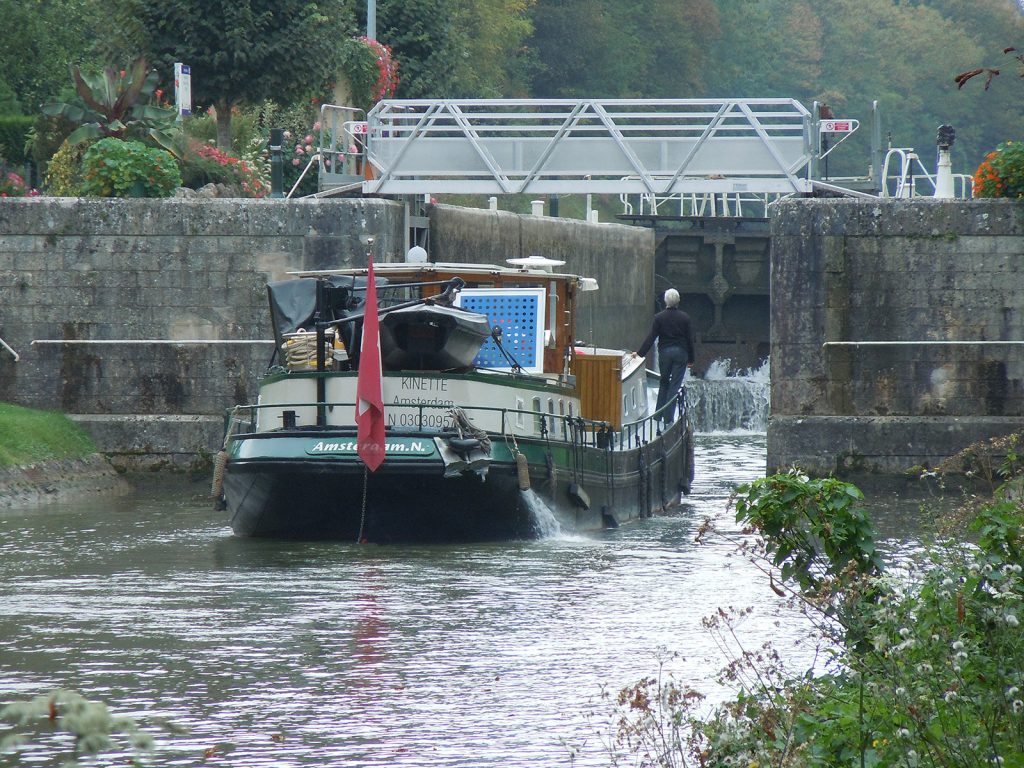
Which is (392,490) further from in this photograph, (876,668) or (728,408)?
(728,408)

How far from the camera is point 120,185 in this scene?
20.4 metres

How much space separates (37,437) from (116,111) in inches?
209

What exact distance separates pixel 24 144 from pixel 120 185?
8831 millimetres

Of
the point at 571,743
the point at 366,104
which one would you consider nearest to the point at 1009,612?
the point at 571,743

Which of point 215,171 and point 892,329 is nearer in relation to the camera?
point 892,329

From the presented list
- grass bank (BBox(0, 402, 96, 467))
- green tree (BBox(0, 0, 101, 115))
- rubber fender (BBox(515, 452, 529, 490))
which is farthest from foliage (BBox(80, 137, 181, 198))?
green tree (BBox(0, 0, 101, 115))

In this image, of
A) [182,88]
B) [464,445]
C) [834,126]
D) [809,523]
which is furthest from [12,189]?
[809,523]

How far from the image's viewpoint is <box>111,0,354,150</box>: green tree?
26.4m

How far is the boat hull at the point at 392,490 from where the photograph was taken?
1391 centimetres

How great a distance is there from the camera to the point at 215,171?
77.2ft

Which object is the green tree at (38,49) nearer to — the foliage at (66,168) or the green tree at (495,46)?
the foliage at (66,168)

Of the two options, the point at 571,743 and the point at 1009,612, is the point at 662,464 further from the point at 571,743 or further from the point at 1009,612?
the point at 1009,612

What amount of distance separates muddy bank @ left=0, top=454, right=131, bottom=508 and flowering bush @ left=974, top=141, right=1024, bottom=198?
10.0 m

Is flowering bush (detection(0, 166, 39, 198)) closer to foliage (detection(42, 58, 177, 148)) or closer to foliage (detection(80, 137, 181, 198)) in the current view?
foliage (detection(42, 58, 177, 148))
